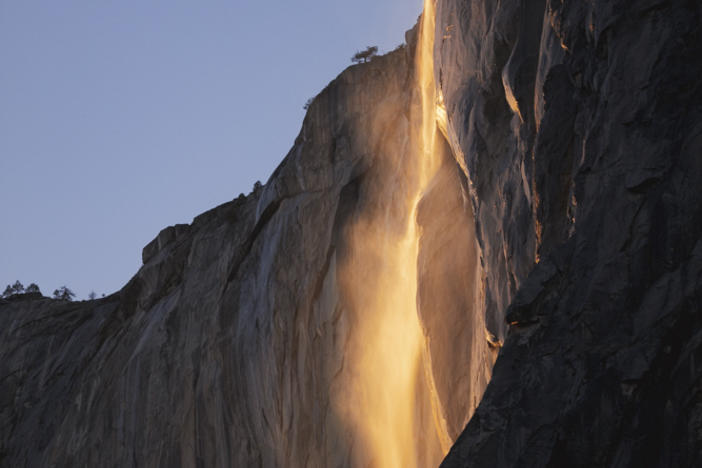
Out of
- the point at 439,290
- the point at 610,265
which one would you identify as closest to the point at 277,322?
the point at 439,290

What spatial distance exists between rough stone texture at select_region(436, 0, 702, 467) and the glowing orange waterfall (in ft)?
25.8

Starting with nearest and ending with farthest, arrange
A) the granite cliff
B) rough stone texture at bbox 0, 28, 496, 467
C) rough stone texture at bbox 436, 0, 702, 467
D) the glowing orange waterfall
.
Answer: rough stone texture at bbox 436, 0, 702, 467
the granite cliff
rough stone texture at bbox 0, 28, 496, 467
the glowing orange waterfall

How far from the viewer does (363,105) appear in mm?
21609

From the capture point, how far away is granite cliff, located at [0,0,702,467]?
6.95m

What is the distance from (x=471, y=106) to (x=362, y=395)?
8.52 metres

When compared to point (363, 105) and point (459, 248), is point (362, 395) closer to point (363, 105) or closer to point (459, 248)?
point (459, 248)

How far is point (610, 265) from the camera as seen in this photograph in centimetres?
725

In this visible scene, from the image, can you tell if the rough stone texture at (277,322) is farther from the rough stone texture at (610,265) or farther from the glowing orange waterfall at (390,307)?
the rough stone texture at (610,265)

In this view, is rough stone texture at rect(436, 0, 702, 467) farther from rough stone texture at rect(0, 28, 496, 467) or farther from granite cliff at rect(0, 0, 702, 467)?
rough stone texture at rect(0, 28, 496, 467)

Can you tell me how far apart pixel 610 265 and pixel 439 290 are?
25.3ft

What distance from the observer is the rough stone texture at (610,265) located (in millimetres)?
6516

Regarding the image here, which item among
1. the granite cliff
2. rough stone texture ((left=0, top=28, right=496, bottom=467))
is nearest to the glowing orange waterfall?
the granite cliff

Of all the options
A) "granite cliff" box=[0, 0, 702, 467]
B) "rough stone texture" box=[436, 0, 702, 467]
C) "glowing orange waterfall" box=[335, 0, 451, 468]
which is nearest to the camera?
"rough stone texture" box=[436, 0, 702, 467]

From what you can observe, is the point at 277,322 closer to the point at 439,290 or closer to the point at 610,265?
the point at 439,290
